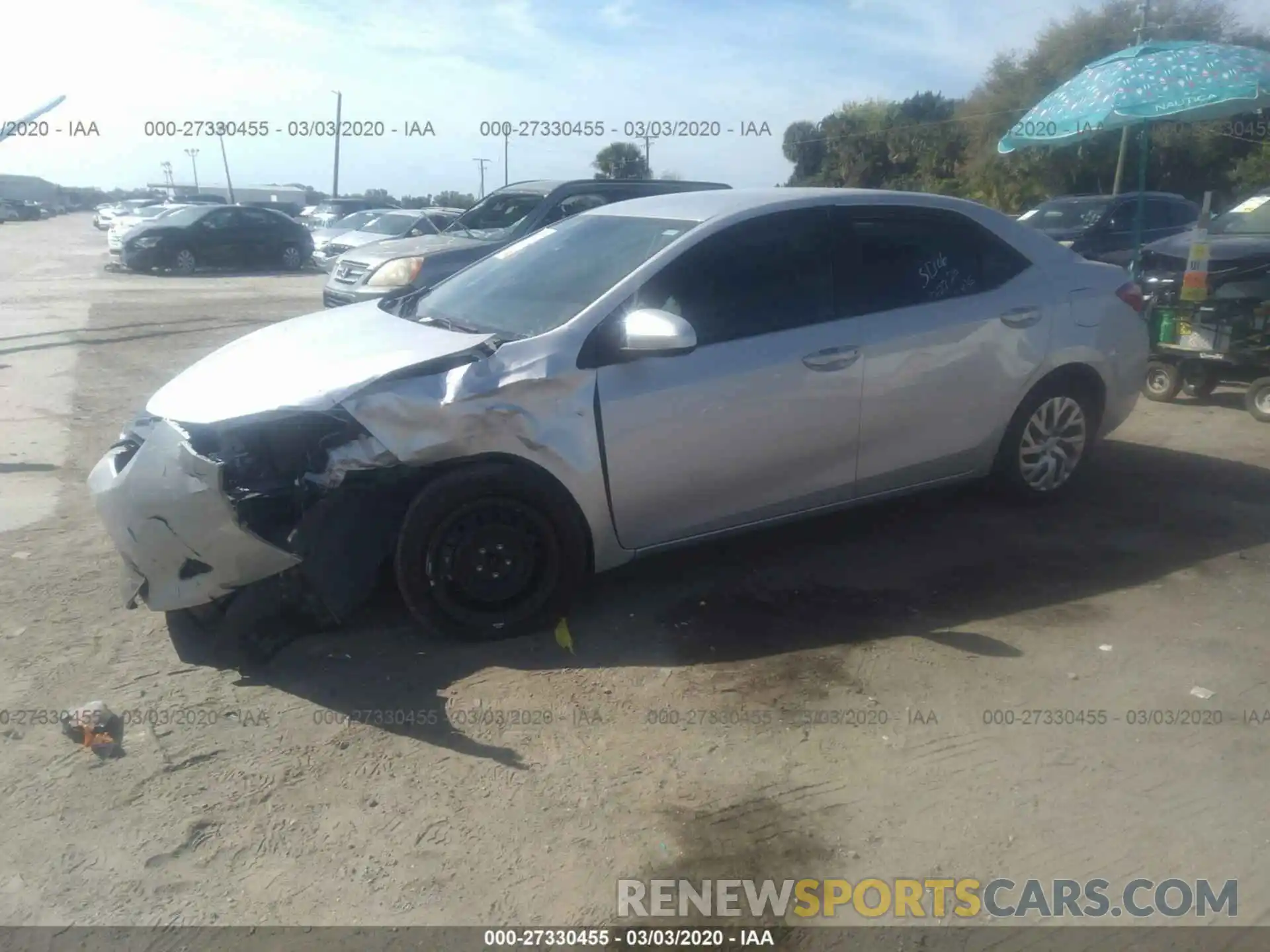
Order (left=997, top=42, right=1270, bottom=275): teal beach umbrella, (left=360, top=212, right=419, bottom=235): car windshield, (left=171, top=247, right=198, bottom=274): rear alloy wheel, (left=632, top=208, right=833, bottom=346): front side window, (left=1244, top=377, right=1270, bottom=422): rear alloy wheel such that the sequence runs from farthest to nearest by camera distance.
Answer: (left=171, top=247, right=198, bottom=274): rear alloy wheel → (left=360, top=212, right=419, bottom=235): car windshield → (left=997, top=42, right=1270, bottom=275): teal beach umbrella → (left=1244, top=377, right=1270, bottom=422): rear alloy wheel → (left=632, top=208, right=833, bottom=346): front side window

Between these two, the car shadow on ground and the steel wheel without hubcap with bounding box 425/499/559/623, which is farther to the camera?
the steel wheel without hubcap with bounding box 425/499/559/623

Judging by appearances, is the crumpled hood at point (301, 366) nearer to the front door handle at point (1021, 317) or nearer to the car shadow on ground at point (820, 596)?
the car shadow on ground at point (820, 596)

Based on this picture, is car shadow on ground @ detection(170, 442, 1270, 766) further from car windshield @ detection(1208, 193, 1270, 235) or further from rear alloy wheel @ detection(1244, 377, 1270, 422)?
car windshield @ detection(1208, 193, 1270, 235)

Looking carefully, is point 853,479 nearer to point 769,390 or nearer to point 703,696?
point 769,390

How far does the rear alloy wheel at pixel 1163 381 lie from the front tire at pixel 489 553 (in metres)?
6.29

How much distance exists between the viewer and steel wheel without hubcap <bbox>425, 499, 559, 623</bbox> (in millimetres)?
4207

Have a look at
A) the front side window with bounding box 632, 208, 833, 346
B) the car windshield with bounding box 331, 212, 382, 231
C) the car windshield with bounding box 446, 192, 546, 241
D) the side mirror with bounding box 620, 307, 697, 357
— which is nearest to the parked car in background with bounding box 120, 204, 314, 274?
the car windshield with bounding box 331, 212, 382, 231

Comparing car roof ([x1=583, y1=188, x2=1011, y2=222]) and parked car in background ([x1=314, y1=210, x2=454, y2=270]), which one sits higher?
car roof ([x1=583, y1=188, x2=1011, y2=222])

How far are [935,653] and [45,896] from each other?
3.17 m

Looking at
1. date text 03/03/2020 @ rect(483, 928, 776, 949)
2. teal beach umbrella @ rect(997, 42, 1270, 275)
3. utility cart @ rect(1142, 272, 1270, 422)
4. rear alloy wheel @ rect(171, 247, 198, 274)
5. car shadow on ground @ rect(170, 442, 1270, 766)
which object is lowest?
date text 03/03/2020 @ rect(483, 928, 776, 949)

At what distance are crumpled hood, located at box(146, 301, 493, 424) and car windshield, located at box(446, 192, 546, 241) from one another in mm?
7435

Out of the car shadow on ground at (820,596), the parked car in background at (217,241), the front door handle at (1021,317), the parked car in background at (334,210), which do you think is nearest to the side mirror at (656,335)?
the car shadow on ground at (820,596)

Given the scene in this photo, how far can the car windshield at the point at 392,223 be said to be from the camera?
20734mm

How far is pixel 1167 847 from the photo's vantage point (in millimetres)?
3105
